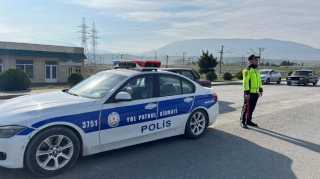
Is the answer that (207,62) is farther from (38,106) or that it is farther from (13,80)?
(38,106)

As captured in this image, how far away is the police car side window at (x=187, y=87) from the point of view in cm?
545

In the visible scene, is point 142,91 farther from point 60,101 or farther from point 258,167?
point 258,167

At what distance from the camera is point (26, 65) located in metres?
29.7

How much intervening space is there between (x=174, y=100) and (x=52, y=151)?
7.83 ft

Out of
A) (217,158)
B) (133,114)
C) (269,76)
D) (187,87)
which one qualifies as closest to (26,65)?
(269,76)

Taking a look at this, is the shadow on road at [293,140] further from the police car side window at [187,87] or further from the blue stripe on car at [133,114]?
the police car side window at [187,87]

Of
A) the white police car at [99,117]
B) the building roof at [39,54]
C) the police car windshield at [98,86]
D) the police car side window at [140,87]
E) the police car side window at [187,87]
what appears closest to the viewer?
the white police car at [99,117]

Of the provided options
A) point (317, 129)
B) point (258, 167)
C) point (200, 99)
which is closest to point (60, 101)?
point (200, 99)

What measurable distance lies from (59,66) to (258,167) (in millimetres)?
31488

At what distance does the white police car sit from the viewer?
347 cm

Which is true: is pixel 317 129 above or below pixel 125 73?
below

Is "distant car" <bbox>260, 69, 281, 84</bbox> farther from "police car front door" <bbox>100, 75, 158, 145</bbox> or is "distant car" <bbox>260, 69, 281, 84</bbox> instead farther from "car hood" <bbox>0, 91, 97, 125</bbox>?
"car hood" <bbox>0, 91, 97, 125</bbox>

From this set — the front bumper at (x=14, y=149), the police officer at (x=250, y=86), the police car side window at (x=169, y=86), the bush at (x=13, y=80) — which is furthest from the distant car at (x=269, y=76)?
the front bumper at (x=14, y=149)

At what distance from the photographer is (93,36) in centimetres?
6241
